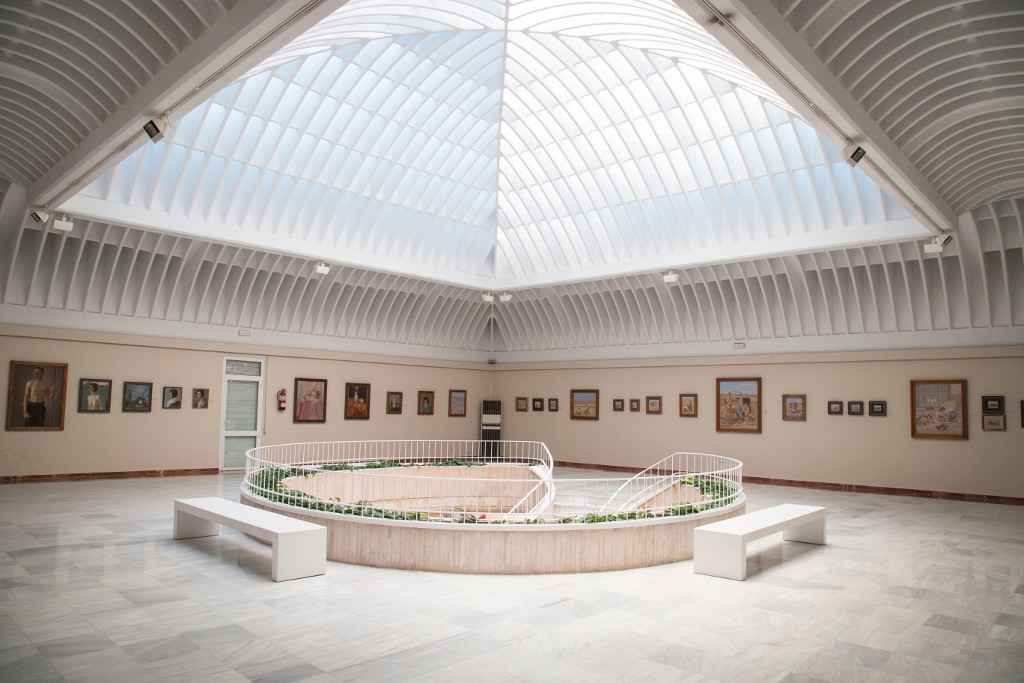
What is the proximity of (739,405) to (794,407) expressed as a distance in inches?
80.6

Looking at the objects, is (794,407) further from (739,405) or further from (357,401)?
(357,401)

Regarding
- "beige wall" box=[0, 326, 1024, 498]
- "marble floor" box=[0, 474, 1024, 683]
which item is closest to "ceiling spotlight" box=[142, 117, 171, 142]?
"marble floor" box=[0, 474, 1024, 683]

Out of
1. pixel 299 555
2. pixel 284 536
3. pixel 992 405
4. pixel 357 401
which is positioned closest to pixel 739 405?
pixel 992 405

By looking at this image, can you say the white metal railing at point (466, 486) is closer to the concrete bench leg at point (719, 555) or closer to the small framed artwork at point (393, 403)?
the concrete bench leg at point (719, 555)

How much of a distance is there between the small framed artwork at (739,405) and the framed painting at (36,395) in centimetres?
2295

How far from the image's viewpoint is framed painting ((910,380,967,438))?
66.7ft

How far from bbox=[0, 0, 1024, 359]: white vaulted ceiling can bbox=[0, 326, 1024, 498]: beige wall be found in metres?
0.85

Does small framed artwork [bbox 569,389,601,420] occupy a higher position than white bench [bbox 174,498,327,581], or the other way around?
small framed artwork [bbox 569,389,601,420]

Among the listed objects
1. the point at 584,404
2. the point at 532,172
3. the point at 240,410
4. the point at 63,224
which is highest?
the point at 532,172

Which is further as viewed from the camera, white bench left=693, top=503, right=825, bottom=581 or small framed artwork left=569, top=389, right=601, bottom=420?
small framed artwork left=569, top=389, right=601, bottom=420

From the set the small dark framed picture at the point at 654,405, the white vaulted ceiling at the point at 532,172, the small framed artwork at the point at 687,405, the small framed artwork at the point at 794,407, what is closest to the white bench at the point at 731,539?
the white vaulted ceiling at the point at 532,172

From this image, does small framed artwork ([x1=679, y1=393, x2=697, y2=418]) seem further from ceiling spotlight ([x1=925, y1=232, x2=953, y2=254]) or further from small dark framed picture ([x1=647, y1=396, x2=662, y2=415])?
ceiling spotlight ([x1=925, y1=232, x2=953, y2=254])

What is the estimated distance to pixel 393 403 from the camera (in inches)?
1158

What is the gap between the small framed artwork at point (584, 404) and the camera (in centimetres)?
2950
